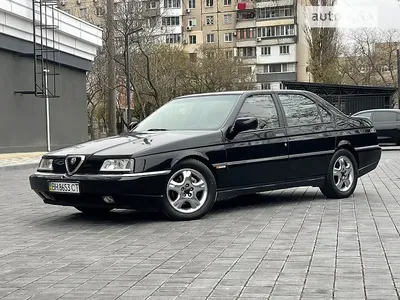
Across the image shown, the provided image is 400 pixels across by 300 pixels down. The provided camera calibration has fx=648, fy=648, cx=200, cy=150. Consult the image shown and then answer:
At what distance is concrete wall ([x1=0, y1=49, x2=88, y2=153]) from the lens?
23953mm

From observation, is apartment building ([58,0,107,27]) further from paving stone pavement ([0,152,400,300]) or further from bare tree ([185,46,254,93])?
paving stone pavement ([0,152,400,300])

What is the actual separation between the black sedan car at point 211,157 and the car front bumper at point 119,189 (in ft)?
0.04

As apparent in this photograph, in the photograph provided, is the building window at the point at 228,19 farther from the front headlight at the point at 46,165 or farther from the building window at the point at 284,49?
the front headlight at the point at 46,165

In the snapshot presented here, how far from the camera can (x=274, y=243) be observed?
5.91 meters

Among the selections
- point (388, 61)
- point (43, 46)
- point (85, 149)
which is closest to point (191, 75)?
point (388, 61)

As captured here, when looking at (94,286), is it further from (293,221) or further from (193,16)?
(193,16)

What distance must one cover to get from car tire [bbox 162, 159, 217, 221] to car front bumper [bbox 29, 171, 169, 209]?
144mm

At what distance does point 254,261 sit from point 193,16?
3590 inches

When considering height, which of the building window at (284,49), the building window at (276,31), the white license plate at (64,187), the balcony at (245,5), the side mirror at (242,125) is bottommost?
the white license plate at (64,187)

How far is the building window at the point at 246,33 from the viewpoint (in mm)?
88812

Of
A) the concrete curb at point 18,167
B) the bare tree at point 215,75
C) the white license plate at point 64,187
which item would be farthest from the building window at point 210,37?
the white license plate at point 64,187

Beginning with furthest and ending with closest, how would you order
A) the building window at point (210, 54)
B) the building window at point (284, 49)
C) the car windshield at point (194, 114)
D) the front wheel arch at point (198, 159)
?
the building window at point (284, 49), the building window at point (210, 54), the car windshield at point (194, 114), the front wheel arch at point (198, 159)

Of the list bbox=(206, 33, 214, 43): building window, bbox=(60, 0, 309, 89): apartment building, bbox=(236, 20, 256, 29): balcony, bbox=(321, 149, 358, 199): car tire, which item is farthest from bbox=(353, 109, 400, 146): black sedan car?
bbox=(206, 33, 214, 43): building window

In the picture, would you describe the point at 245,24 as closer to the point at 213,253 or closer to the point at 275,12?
the point at 275,12
